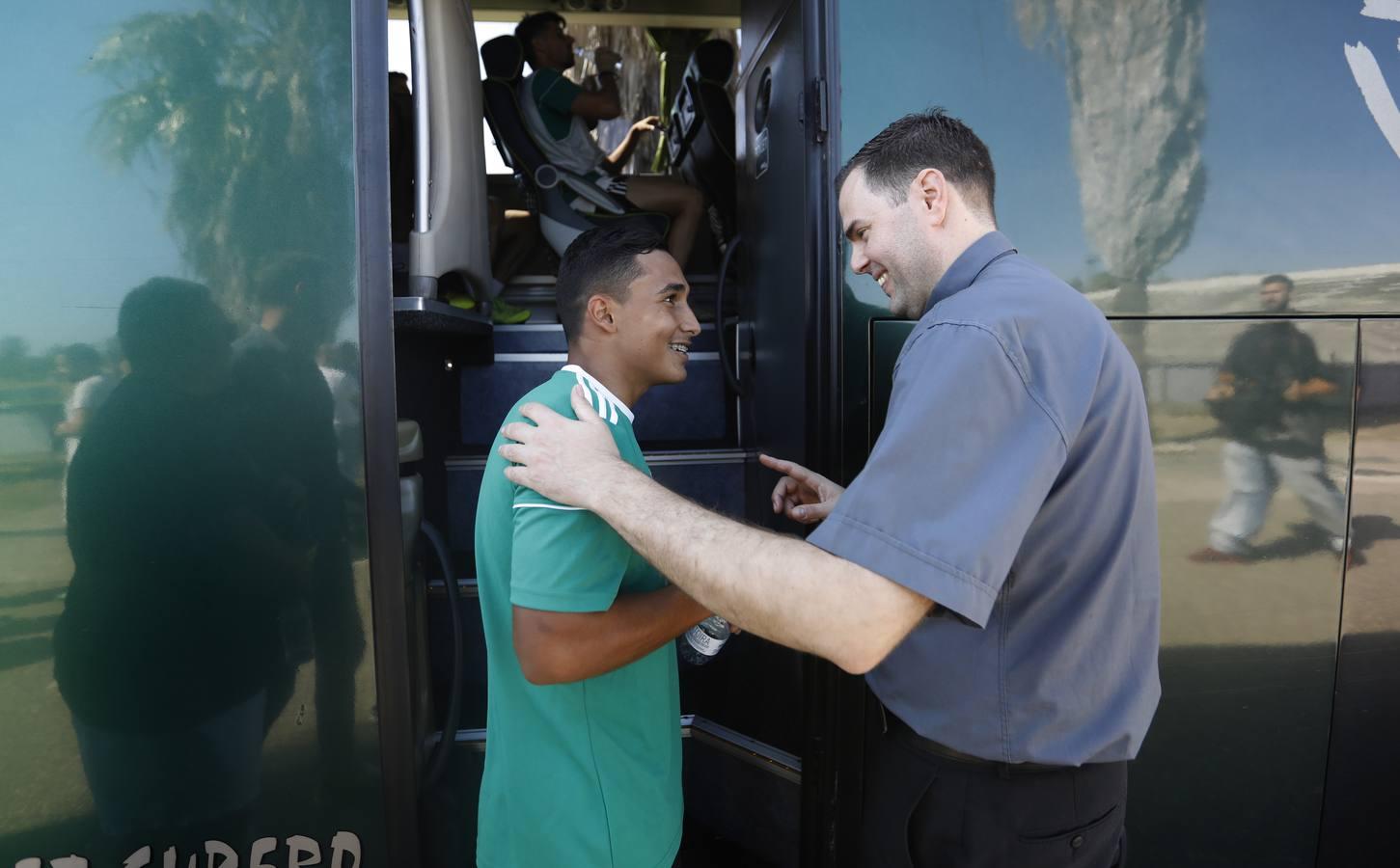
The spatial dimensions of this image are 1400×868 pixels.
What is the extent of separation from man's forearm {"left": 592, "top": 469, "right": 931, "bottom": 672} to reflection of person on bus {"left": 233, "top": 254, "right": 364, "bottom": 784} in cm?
76

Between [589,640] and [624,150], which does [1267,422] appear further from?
[624,150]

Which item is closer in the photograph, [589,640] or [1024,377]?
[1024,377]

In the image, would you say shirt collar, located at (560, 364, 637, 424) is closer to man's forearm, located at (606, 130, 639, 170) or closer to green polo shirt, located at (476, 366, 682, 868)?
green polo shirt, located at (476, 366, 682, 868)

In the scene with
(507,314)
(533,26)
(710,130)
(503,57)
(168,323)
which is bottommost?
(168,323)

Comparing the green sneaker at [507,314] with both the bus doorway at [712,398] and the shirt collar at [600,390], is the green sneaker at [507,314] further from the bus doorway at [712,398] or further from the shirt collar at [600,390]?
the shirt collar at [600,390]

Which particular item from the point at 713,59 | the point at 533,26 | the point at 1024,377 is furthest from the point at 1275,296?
the point at 533,26

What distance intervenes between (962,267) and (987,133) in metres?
0.77

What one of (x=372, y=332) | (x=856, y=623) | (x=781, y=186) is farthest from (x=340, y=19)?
(x=856, y=623)

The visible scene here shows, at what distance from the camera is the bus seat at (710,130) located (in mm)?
3447

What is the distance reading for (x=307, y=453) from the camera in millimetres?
1474

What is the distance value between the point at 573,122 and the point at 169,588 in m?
2.60

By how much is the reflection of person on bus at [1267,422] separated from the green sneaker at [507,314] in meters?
2.10

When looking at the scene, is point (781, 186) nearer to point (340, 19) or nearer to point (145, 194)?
point (340, 19)

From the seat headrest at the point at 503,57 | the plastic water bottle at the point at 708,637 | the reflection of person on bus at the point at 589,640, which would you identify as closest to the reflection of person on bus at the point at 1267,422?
the plastic water bottle at the point at 708,637
